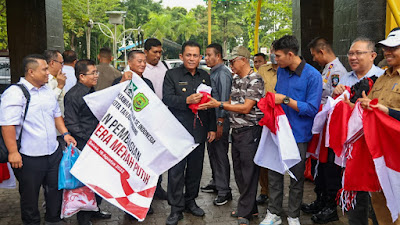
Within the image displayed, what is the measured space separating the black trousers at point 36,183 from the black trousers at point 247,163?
75.8 inches

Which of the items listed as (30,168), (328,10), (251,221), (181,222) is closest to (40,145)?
(30,168)

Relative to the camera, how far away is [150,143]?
4621mm

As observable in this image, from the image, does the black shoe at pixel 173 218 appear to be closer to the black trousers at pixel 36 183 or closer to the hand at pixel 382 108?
the black trousers at pixel 36 183

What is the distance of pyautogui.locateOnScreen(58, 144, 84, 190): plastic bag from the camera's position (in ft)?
14.1

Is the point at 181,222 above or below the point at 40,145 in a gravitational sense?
below

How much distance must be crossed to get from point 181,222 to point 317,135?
184 cm

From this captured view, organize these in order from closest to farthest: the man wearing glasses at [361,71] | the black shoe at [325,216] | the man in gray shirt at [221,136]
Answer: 1. the man wearing glasses at [361,71]
2. the black shoe at [325,216]
3. the man in gray shirt at [221,136]

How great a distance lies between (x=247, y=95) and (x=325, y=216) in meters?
1.64

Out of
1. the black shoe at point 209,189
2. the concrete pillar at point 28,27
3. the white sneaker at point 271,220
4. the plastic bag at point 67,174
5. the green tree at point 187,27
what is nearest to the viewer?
the plastic bag at point 67,174

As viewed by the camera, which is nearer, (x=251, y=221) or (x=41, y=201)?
(x=251, y=221)

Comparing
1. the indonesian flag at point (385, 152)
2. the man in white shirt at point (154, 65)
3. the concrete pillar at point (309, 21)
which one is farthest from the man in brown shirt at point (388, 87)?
the concrete pillar at point (309, 21)

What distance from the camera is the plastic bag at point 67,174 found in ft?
14.1

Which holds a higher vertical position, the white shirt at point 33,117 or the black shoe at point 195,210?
the white shirt at point 33,117

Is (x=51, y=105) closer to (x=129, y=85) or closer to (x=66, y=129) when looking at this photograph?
(x=66, y=129)
